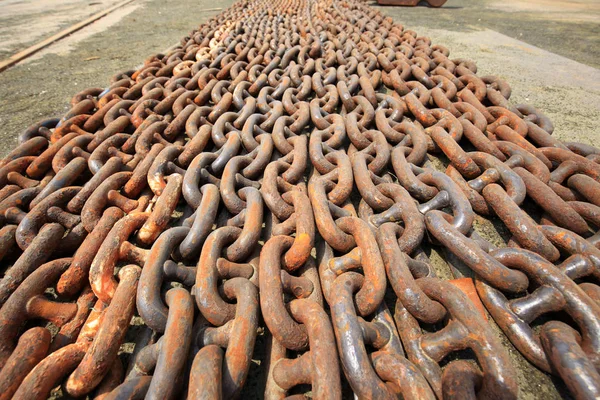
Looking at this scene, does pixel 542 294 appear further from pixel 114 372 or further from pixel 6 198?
pixel 6 198

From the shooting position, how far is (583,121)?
270 cm

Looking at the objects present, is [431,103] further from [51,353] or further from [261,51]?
[51,353]

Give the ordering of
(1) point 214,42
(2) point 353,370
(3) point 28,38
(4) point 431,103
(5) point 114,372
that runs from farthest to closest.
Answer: (3) point 28,38, (1) point 214,42, (4) point 431,103, (5) point 114,372, (2) point 353,370

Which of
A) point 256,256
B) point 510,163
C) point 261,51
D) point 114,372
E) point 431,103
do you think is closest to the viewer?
point 114,372

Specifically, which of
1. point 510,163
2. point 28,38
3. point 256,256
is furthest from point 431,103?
point 28,38

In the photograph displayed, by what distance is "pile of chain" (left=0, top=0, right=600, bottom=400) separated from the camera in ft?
3.34

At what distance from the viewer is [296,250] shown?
132 cm

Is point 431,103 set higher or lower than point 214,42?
lower

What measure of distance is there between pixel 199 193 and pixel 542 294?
1650 mm

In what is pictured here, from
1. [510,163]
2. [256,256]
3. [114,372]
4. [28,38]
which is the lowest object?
[114,372]

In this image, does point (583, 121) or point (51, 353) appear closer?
point (51, 353)

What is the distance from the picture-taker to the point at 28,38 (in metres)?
6.07

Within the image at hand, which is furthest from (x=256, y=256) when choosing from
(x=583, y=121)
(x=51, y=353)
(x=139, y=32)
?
(x=139, y=32)

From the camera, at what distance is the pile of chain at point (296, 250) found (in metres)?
1.02
